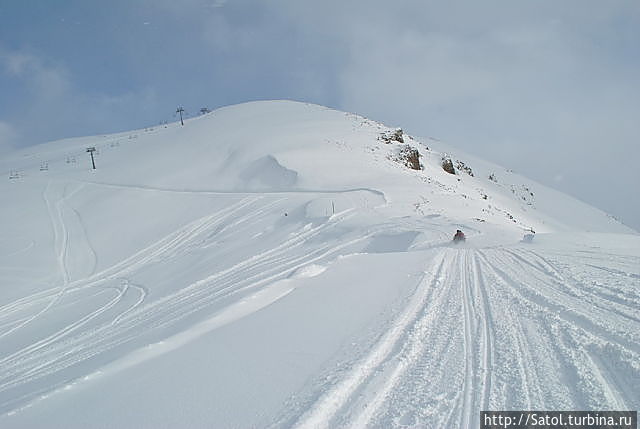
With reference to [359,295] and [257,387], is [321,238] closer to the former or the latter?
[359,295]

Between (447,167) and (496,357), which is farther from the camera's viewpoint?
(447,167)

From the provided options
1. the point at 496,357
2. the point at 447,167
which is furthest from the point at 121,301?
the point at 447,167

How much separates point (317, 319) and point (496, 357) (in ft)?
Result: 6.04

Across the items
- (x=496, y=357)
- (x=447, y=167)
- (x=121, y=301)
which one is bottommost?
(x=496, y=357)

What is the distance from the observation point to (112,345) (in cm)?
512

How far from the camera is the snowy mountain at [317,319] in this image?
8.71ft

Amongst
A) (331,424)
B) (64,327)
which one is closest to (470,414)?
(331,424)

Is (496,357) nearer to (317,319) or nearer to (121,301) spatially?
(317,319)

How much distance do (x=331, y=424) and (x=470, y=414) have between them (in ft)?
2.89

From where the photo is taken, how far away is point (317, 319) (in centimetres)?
416

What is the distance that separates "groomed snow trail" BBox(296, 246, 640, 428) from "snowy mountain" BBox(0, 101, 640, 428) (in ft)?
0.05

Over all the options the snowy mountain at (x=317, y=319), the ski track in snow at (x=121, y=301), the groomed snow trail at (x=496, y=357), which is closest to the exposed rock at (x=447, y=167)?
the snowy mountain at (x=317, y=319)

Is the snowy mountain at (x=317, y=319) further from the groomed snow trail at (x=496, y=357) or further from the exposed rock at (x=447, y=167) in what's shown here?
the exposed rock at (x=447, y=167)

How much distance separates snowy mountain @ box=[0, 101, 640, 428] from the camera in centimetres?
265
